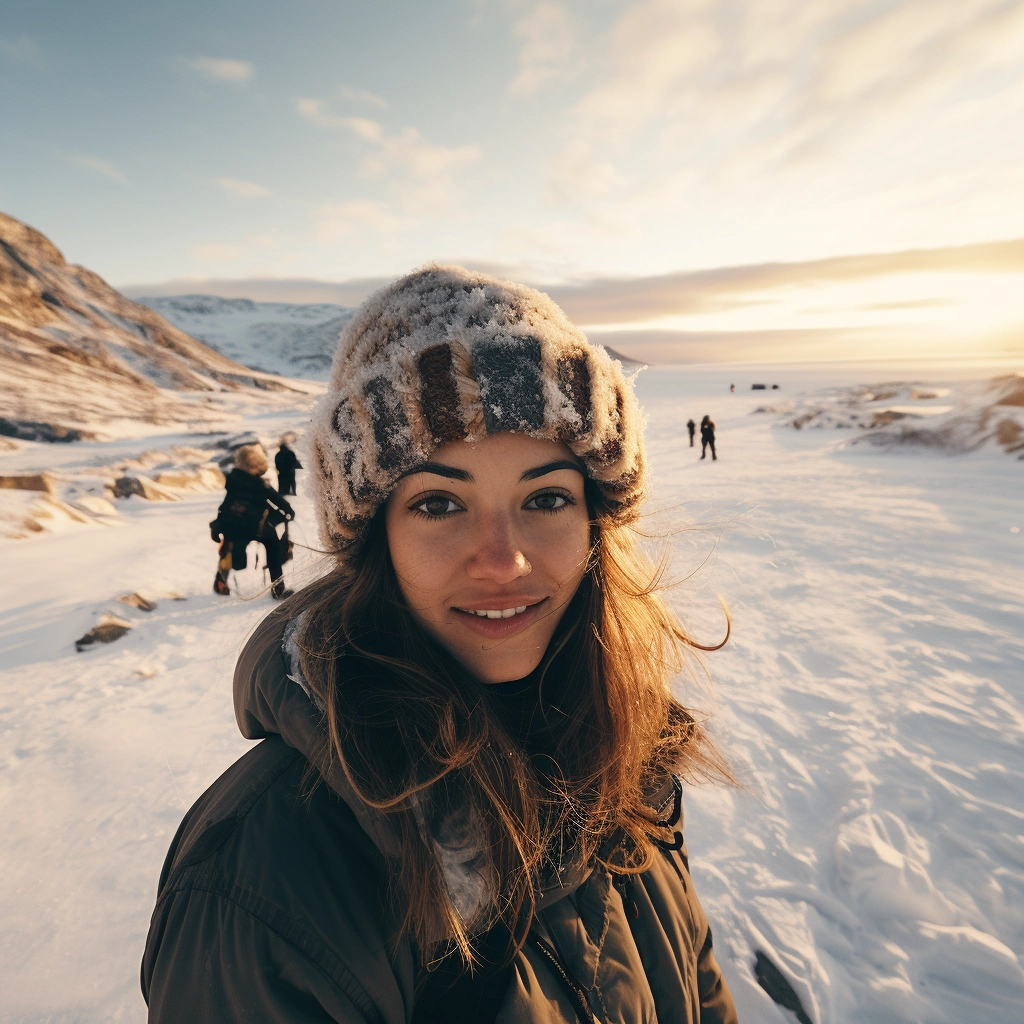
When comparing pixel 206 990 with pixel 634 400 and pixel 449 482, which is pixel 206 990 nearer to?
pixel 449 482

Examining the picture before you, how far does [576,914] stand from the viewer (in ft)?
4.24

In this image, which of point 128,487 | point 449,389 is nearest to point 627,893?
point 449,389

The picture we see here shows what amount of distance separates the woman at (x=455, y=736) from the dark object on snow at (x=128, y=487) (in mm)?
11747

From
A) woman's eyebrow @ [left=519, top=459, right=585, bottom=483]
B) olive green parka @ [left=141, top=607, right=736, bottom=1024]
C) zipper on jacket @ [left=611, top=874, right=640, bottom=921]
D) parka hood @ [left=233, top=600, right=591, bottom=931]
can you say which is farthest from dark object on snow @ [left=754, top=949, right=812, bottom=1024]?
woman's eyebrow @ [left=519, top=459, right=585, bottom=483]

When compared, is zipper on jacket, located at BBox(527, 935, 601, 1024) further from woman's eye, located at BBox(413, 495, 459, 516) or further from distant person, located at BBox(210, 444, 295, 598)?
distant person, located at BBox(210, 444, 295, 598)

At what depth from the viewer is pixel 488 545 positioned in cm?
128

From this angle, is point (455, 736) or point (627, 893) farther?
point (627, 893)

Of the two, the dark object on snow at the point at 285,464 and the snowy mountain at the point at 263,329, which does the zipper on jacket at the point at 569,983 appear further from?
the snowy mountain at the point at 263,329

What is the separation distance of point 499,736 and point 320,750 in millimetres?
448

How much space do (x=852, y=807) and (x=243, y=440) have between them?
808 inches

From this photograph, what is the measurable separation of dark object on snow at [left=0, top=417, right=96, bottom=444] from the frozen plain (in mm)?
14466

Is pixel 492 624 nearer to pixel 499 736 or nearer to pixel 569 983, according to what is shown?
pixel 499 736

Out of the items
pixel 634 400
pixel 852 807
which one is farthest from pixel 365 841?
pixel 852 807

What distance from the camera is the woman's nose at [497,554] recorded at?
4.12ft
